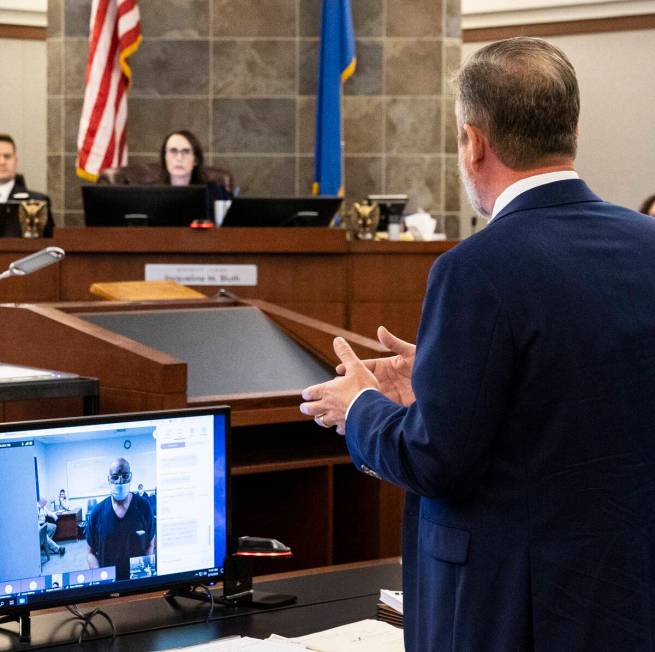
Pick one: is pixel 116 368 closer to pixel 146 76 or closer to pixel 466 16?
pixel 146 76

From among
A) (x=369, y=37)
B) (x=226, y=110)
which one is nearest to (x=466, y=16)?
(x=369, y=37)

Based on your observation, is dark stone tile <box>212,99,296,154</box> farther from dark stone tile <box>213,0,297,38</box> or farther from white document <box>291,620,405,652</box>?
white document <box>291,620,405,652</box>

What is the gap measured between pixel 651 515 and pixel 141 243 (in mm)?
4657

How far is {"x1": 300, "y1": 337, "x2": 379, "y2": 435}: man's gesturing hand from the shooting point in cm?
159

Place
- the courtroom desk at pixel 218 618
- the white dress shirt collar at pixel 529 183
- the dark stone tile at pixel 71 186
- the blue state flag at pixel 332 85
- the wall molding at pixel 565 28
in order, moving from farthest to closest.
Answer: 1. the wall molding at pixel 565 28
2. the dark stone tile at pixel 71 186
3. the blue state flag at pixel 332 85
4. the courtroom desk at pixel 218 618
5. the white dress shirt collar at pixel 529 183

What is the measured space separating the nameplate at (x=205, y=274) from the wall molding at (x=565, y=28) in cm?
426

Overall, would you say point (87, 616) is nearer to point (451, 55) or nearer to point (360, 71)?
point (360, 71)

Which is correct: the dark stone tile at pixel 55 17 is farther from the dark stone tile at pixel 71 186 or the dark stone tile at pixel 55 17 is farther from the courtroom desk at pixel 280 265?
the courtroom desk at pixel 280 265

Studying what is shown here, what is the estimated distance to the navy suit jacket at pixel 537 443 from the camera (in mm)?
1387

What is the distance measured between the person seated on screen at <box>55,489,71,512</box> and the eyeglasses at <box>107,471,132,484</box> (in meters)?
0.08

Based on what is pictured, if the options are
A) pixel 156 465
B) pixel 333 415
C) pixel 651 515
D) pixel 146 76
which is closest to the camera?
Result: pixel 651 515

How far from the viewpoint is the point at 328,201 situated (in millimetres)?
6035

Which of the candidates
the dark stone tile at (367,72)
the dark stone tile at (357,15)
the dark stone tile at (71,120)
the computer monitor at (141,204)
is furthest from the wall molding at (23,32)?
the computer monitor at (141,204)

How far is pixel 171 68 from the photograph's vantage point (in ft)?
26.9
